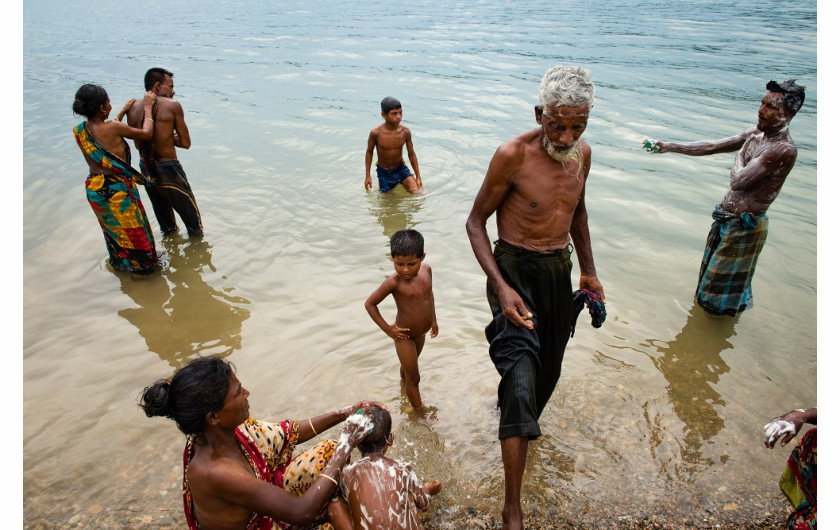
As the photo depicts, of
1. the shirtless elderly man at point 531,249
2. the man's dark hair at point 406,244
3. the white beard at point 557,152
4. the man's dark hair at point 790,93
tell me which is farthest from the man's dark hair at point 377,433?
the man's dark hair at point 790,93

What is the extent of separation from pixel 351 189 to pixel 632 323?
4.54 meters

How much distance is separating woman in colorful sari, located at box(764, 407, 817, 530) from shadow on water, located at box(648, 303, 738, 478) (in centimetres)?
70

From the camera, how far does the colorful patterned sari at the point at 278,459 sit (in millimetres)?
2549

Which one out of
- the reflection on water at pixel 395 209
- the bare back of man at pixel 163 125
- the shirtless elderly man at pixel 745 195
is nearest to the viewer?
the shirtless elderly man at pixel 745 195

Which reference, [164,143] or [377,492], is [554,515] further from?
[164,143]

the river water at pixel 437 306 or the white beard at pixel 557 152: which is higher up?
the white beard at pixel 557 152

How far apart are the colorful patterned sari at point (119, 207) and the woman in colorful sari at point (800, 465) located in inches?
208

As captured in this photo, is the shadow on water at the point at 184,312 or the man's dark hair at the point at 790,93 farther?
the shadow on water at the point at 184,312

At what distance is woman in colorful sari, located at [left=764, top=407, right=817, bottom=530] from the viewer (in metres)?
2.37

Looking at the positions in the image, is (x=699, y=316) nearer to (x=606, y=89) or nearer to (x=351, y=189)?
(x=351, y=189)

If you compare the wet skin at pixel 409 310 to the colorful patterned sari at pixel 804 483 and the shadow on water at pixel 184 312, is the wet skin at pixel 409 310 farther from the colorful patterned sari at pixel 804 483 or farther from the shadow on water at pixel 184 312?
the colorful patterned sari at pixel 804 483

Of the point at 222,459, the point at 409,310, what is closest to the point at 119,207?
the point at 409,310

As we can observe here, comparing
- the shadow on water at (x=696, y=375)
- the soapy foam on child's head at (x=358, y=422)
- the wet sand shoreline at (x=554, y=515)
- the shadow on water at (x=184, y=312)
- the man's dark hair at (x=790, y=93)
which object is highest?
the man's dark hair at (x=790, y=93)

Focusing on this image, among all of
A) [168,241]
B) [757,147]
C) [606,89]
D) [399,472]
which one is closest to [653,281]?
[757,147]
